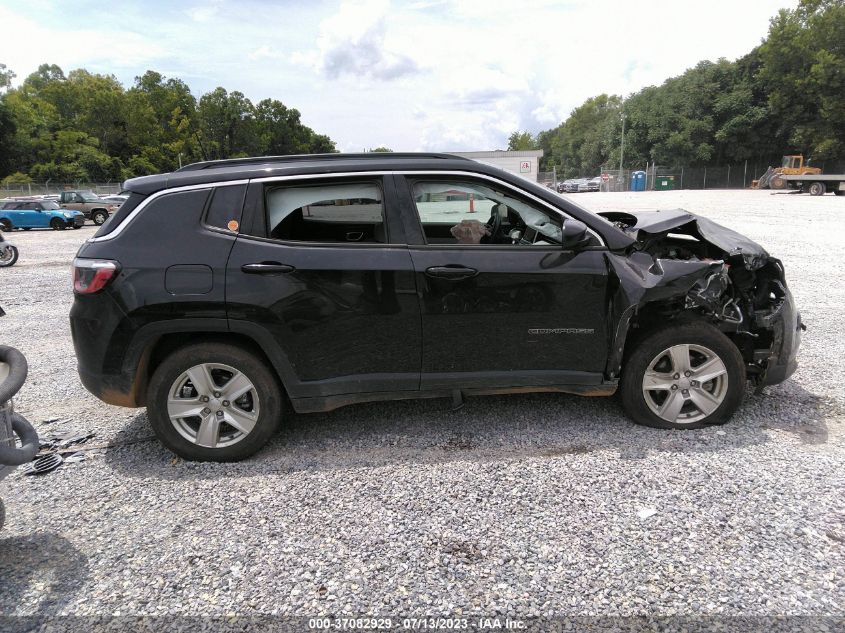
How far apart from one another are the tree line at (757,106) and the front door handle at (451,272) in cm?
6045

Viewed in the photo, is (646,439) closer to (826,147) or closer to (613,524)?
(613,524)

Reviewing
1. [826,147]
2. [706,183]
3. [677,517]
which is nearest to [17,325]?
[677,517]

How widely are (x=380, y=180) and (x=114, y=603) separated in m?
2.65

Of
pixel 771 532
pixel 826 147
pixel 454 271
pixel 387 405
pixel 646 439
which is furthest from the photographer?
pixel 826 147

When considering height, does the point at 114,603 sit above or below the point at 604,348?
below

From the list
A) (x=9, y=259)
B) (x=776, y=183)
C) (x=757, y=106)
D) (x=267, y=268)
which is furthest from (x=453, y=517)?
(x=757, y=106)

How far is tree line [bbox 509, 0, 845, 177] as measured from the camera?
49.7 meters

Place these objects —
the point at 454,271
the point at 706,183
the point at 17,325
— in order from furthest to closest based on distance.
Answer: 1. the point at 706,183
2. the point at 17,325
3. the point at 454,271

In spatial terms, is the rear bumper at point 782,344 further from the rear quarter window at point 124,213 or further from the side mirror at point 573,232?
the rear quarter window at point 124,213

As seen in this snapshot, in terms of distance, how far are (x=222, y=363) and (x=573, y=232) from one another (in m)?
2.32

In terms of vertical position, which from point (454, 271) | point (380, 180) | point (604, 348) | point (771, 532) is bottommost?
point (771, 532)

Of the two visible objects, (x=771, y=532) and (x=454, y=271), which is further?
(x=454, y=271)

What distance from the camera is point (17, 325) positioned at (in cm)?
713

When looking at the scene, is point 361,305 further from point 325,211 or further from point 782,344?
point 782,344
